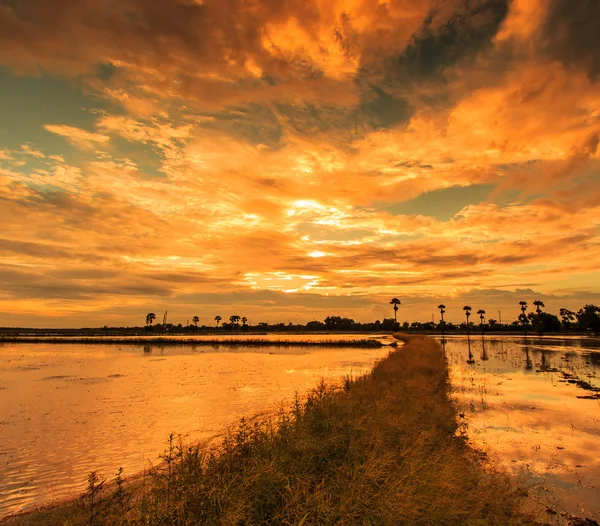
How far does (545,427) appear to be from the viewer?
1630 centimetres

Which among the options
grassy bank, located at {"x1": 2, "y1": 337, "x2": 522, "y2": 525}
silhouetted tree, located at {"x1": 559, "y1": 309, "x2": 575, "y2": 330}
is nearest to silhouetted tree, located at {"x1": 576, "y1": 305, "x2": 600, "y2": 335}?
silhouetted tree, located at {"x1": 559, "y1": 309, "x2": 575, "y2": 330}

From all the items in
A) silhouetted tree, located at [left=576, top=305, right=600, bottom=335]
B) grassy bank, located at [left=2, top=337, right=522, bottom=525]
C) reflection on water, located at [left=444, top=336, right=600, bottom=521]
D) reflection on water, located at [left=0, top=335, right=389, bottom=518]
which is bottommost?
reflection on water, located at [left=0, top=335, right=389, bottom=518]

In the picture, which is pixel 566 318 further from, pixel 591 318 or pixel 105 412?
pixel 105 412

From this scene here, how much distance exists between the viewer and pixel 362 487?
7.04m

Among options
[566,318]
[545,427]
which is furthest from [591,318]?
[545,427]

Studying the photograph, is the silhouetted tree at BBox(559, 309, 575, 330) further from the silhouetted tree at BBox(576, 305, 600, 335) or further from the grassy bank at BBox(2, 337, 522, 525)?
the grassy bank at BBox(2, 337, 522, 525)

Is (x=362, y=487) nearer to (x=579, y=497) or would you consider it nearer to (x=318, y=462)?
(x=318, y=462)

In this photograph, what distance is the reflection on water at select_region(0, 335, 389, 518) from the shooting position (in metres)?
12.4

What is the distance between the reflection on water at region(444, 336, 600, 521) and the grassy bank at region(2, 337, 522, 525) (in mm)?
1784

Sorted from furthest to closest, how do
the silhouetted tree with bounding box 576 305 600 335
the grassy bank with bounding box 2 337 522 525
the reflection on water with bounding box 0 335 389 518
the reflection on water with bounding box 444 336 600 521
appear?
1. the silhouetted tree with bounding box 576 305 600 335
2. the reflection on water with bounding box 0 335 389 518
3. the reflection on water with bounding box 444 336 600 521
4. the grassy bank with bounding box 2 337 522 525

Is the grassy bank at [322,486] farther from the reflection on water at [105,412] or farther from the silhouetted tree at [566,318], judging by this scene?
the silhouetted tree at [566,318]

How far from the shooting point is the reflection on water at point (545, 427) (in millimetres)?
10172

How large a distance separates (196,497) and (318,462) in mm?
3120

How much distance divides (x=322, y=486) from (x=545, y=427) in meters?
14.2
